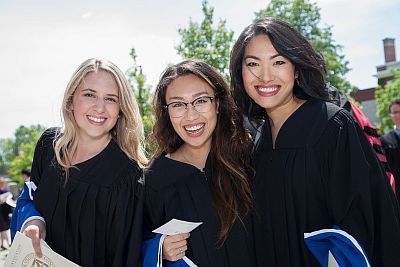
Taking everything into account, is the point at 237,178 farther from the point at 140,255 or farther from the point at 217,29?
the point at 217,29

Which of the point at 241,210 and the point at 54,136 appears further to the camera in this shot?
the point at 54,136

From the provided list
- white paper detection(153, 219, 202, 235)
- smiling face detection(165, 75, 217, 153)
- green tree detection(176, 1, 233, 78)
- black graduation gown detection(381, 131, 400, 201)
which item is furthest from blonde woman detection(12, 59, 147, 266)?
green tree detection(176, 1, 233, 78)

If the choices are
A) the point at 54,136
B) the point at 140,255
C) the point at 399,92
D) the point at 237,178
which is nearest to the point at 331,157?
the point at 237,178

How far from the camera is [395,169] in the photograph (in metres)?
5.58

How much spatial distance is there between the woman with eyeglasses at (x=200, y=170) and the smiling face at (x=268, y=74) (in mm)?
353

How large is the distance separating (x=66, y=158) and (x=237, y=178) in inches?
48.0

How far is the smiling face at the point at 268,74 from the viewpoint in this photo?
2857 mm

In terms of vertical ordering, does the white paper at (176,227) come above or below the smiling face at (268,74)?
below

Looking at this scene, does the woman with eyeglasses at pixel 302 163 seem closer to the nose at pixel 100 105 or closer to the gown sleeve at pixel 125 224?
the gown sleeve at pixel 125 224

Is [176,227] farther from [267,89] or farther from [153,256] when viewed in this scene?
[267,89]

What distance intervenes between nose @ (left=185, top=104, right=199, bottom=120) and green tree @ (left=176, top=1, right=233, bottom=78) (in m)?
8.66

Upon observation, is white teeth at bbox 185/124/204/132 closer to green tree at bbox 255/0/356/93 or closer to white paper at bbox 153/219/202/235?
white paper at bbox 153/219/202/235

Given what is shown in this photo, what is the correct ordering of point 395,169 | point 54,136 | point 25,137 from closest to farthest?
1. point 54,136
2. point 395,169
3. point 25,137

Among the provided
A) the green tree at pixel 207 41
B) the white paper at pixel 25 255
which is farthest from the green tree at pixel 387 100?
the white paper at pixel 25 255
